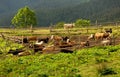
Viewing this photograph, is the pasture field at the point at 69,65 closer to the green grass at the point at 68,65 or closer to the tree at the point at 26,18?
the green grass at the point at 68,65

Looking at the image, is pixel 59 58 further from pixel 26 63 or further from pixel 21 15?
pixel 21 15

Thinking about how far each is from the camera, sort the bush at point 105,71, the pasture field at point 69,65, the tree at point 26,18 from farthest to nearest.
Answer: the tree at point 26,18
the pasture field at point 69,65
the bush at point 105,71

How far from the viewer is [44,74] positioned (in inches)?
969

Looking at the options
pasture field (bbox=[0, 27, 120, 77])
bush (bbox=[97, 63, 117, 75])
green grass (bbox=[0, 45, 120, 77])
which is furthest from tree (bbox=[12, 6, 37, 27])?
bush (bbox=[97, 63, 117, 75])

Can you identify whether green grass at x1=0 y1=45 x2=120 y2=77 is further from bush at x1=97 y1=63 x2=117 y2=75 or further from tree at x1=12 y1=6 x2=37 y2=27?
tree at x1=12 y1=6 x2=37 y2=27

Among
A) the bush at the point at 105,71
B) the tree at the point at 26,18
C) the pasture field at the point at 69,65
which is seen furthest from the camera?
the tree at the point at 26,18

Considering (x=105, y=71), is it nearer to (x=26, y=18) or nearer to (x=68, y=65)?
(x=68, y=65)

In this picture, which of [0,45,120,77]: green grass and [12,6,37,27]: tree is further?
[12,6,37,27]: tree

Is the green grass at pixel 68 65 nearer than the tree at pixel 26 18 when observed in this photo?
Yes

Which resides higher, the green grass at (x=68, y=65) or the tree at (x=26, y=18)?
the tree at (x=26, y=18)

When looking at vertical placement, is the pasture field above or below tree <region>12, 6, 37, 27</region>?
below

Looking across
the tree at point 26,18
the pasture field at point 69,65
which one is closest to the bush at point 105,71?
the pasture field at point 69,65

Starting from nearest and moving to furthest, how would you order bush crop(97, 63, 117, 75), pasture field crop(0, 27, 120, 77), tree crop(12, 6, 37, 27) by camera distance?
bush crop(97, 63, 117, 75) → pasture field crop(0, 27, 120, 77) → tree crop(12, 6, 37, 27)

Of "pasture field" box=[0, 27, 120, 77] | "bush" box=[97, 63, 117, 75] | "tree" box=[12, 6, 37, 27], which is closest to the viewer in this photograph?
"bush" box=[97, 63, 117, 75]
